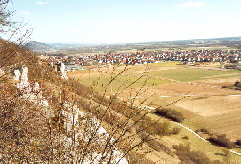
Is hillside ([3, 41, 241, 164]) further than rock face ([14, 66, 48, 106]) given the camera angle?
No

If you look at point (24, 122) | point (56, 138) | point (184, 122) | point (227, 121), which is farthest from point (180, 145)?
point (56, 138)

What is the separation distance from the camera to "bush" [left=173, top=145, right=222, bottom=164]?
20.1 metres

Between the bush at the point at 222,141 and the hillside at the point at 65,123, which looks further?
the bush at the point at 222,141

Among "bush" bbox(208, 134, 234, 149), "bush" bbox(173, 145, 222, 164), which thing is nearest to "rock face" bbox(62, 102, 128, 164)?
"bush" bbox(173, 145, 222, 164)

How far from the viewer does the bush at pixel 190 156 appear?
20.1 m

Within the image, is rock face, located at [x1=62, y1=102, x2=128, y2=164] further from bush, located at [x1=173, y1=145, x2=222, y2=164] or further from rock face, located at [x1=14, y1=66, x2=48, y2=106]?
bush, located at [x1=173, y1=145, x2=222, y2=164]

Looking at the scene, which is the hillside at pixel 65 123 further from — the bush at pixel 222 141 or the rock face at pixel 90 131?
the bush at pixel 222 141

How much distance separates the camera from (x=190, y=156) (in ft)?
70.2

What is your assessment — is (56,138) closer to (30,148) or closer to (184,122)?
(30,148)

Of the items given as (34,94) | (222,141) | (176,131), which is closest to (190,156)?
(222,141)

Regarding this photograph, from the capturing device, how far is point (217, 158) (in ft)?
72.6

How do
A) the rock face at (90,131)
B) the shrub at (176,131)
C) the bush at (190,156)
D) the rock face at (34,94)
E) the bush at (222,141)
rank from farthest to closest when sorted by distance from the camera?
the shrub at (176,131) → the bush at (222,141) → the bush at (190,156) → the rock face at (34,94) → the rock face at (90,131)

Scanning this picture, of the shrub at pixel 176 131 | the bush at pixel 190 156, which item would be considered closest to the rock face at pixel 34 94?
the bush at pixel 190 156

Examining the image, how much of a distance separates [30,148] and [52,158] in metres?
1.08
